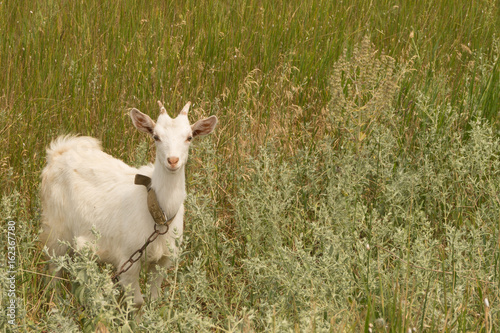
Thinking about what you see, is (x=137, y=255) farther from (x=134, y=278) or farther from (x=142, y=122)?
(x=142, y=122)

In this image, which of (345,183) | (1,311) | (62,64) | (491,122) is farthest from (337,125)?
(1,311)

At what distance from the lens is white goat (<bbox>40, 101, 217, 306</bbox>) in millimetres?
3357

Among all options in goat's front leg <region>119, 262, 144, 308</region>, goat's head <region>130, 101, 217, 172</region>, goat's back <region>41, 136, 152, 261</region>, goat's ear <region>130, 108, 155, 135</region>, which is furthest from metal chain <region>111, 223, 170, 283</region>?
goat's ear <region>130, 108, 155, 135</region>

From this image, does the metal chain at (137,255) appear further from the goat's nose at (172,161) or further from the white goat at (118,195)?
the goat's nose at (172,161)

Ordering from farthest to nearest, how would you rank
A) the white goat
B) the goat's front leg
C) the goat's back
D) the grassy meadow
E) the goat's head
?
the goat's back < the goat's front leg < the white goat < the goat's head < the grassy meadow

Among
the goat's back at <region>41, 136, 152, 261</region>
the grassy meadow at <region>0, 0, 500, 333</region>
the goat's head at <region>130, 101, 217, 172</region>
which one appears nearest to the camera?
the grassy meadow at <region>0, 0, 500, 333</region>

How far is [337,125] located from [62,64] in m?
2.33

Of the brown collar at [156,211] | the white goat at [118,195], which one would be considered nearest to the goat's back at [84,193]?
the white goat at [118,195]

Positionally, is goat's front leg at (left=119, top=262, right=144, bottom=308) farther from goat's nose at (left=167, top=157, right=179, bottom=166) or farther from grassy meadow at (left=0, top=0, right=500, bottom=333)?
goat's nose at (left=167, top=157, right=179, bottom=166)

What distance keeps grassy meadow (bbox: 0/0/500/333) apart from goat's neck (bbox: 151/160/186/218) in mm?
168

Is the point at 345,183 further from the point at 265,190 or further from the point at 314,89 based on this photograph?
the point at 314,89

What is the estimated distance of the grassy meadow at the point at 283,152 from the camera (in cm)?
311

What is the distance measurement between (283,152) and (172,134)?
1.52 m

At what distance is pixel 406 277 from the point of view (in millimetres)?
3000
